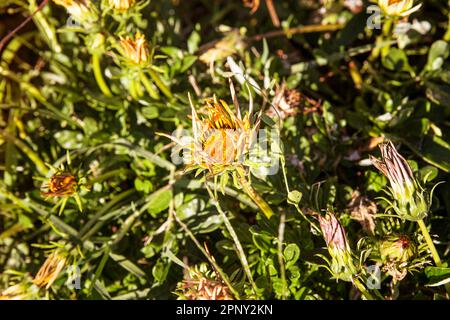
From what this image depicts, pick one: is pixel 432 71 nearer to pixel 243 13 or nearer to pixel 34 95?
pixel 243 13

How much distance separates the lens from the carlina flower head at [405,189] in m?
0.80

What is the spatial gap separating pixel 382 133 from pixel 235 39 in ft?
1.35

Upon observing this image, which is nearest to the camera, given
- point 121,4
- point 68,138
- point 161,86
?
point 121,4

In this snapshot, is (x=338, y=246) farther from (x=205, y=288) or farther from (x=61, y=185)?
(x=61, y=185)

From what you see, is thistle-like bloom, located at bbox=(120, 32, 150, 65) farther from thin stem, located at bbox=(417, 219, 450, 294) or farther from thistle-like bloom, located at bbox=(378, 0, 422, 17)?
thin stem, located at bbox=(417, 219, 450, 294)

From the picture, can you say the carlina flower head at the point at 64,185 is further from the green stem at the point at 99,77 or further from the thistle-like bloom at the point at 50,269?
the green stem at the point at 99,77

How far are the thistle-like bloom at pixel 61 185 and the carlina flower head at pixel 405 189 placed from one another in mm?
553

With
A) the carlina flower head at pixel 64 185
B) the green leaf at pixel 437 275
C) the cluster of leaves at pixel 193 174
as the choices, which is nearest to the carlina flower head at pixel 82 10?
the cluster of leaves at pixel 193 174

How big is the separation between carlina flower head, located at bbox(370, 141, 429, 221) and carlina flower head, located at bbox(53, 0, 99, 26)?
0.58 m

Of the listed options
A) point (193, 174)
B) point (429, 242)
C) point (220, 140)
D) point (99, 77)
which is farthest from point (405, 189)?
point (99, 77)

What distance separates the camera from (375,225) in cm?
94

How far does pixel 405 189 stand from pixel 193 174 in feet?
1.53

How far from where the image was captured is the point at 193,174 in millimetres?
1124

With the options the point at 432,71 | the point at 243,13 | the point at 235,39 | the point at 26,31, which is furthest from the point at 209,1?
the point at 432,71
